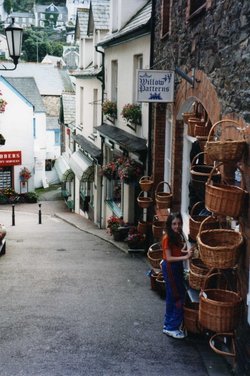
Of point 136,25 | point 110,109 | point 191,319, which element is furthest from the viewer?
point 110,109

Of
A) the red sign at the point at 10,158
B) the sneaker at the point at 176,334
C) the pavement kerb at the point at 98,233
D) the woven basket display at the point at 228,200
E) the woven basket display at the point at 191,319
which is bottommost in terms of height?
the pavement kerb at the point at 98,233

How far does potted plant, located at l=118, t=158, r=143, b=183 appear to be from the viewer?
13273mm

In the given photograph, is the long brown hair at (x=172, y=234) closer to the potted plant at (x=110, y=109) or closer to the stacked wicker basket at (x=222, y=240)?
the stacked wicker basket at (x=222, y=240)

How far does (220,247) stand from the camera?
5445mm

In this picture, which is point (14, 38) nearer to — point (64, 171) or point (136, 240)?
point (136, 240)

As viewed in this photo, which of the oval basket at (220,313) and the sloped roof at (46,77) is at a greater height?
the sloped roof at (46,77)

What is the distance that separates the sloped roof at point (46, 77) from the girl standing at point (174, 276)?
42.6 m

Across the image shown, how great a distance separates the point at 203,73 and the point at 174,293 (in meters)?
3.00

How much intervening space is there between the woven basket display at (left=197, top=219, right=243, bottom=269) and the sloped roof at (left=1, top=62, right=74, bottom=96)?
4377 cm

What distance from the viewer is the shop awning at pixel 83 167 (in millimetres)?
22141

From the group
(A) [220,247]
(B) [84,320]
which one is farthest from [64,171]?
(A) [220,247]

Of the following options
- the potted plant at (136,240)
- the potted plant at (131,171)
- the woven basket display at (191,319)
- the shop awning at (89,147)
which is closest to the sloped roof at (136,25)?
the potted plant at (131,171)

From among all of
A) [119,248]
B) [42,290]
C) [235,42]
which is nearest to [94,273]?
[42,290]

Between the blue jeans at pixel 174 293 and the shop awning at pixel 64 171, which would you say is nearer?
the blue jeans at pixel 174 293
